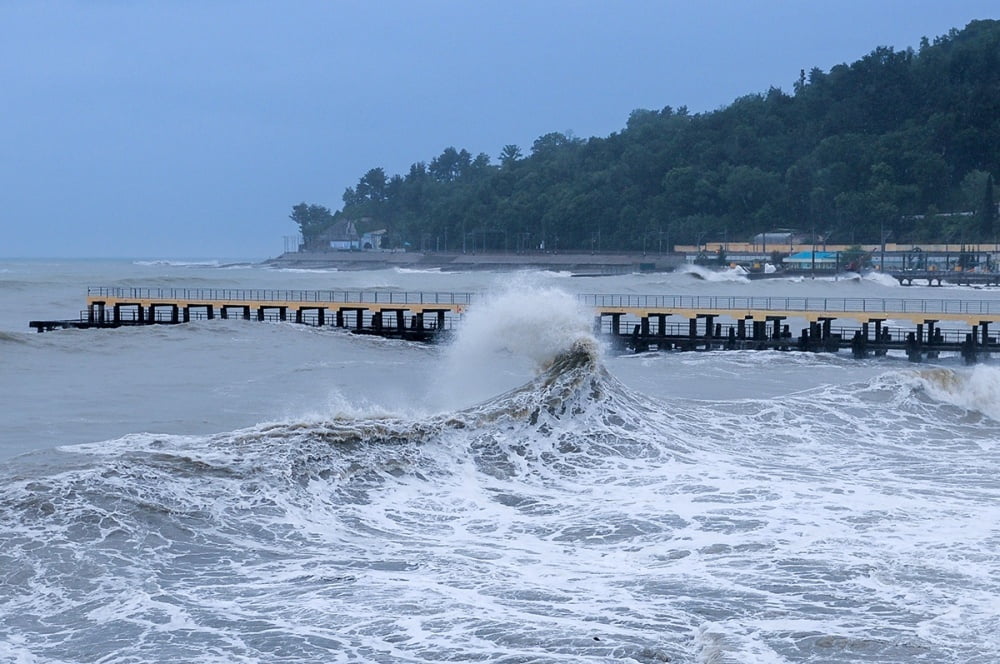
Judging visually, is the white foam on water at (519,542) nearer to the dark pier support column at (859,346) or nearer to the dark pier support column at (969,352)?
the dark pier support column at (969,352)

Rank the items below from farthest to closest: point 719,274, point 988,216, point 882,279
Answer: point 988,216
point 719,274
point 882,279

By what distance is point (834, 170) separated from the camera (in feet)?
562

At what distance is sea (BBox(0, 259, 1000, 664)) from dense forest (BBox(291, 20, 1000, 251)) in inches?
4924

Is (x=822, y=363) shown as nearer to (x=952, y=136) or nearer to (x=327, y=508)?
(x=327, y=508)

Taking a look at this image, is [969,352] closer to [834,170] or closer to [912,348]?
[912,348]

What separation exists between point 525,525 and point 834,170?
166m

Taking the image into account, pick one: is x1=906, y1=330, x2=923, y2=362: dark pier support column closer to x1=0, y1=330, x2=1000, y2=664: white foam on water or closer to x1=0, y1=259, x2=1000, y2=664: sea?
x1=0, y1=259, x2=1000, y2=664: sea

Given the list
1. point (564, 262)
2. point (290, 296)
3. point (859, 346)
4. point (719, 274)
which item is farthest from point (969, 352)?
point (564, 262)

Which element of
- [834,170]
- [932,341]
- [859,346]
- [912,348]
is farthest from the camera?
[834,170]

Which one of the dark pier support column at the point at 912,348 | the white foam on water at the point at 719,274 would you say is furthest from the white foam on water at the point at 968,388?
the white foam on water at the point at 719,274

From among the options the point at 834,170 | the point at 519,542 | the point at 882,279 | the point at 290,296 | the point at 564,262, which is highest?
the point at 834,170

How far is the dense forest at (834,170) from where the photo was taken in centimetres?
15850

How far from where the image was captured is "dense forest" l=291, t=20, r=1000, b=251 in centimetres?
15850

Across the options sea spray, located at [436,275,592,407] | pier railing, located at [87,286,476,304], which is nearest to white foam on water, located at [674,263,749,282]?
pier railing, located at [87,286,476,304]
